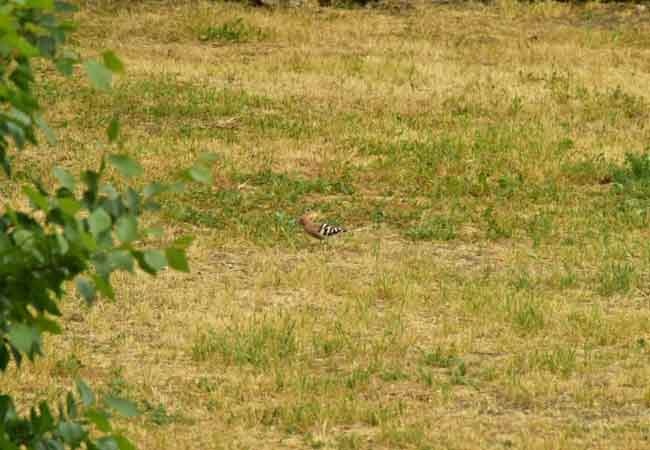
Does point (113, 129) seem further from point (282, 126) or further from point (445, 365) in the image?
point (282, 126)

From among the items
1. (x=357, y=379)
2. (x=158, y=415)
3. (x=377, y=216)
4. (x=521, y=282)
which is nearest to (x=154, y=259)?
(x=158, y=415)

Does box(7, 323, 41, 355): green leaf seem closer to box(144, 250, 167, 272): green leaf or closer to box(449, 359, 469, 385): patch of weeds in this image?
box(144, 250, 167, 272): green leaf

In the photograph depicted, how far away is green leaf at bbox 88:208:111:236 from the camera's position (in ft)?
10.0

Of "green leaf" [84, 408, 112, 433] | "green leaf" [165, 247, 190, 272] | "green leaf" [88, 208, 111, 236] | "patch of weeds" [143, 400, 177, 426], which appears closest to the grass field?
"patch of weeds" [143, 400, 177, 426]

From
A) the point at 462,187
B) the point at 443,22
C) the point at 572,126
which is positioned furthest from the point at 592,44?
the point at 462,187

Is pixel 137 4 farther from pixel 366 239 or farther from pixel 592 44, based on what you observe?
pixel 366 239

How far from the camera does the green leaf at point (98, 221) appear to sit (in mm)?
3049

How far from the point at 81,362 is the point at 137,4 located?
16.2 metres

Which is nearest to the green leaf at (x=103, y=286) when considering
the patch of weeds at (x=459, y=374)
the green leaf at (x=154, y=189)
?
the green leaf at (x=154, y=189)

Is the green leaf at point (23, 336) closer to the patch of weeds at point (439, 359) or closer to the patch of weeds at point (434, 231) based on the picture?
the patch of weeds at point (439, 359)

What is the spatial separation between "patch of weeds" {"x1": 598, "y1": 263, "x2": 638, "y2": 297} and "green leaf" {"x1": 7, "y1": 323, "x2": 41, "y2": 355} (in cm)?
832

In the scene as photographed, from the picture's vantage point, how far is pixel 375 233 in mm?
12852

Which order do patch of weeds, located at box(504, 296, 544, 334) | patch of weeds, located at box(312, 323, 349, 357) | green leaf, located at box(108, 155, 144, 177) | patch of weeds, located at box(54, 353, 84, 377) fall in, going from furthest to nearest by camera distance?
patch of weeds, located at box(504, 296, 544, 334) < patch of weeds, located at box(312, 323, 349, 357) < patch of weeds, located at box(54, 353, 84, 377) < green leaf, located at box(108, 155, 144, 177)

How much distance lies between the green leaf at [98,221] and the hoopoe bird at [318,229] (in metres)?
9.22
